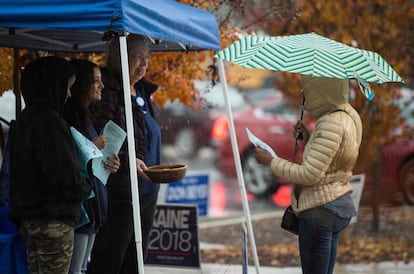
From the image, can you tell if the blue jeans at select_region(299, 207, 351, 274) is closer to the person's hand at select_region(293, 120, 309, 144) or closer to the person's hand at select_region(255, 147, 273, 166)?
the person's hand at select_region(255, 147, 273, 166)

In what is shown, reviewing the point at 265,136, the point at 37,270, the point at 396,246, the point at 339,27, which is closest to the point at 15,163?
the point at 37,270

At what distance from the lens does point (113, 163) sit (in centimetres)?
569

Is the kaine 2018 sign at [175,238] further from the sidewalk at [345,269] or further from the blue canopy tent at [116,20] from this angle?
the blue canopy tent at [116,20]

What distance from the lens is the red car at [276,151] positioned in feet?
41.1

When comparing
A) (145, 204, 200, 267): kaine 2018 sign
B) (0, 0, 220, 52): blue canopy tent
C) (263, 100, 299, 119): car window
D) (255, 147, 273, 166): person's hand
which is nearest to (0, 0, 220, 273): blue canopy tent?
(0, 0, 220, 52): blue canopy tent

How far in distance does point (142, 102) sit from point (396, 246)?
188 inches

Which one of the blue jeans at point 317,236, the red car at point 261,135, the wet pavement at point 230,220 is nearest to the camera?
the blue jeans at point 317,236

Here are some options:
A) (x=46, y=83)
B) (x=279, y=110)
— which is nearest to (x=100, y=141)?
(x=46, y=83)

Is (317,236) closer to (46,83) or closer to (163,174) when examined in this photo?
(163,174)

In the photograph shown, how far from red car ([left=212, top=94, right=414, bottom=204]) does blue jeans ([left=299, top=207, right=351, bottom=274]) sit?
5.79 metres

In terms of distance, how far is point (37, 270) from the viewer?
523cm

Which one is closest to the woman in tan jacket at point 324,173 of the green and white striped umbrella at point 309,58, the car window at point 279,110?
the green and white striped umbrella at point 309,58

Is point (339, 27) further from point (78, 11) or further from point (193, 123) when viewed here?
point (193, 123)

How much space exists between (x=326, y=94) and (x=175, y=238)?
266 cm
